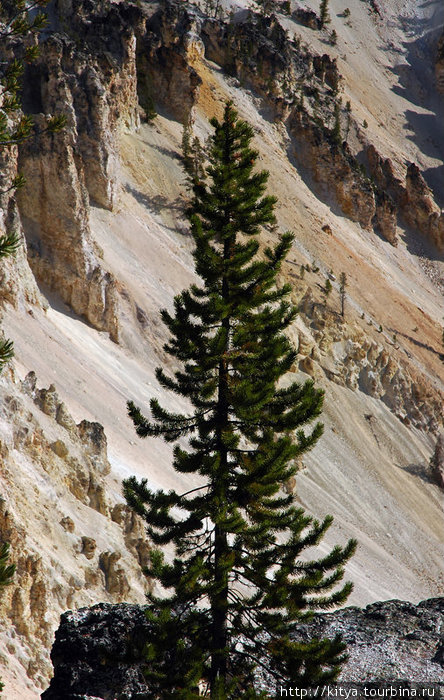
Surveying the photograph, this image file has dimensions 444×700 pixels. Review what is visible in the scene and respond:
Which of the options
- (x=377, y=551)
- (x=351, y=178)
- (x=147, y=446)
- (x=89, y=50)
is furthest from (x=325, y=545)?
(x=351, y=178)

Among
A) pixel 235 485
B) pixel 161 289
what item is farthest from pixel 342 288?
pixel 235 485

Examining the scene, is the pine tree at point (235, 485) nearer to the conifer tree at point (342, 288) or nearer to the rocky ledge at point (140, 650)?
the rocky ledge at point (140, 650)

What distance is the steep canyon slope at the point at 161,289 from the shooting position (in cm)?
2375

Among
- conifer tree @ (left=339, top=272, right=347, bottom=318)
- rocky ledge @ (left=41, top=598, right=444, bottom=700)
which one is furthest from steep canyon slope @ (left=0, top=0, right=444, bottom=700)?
rocky ledge @ (left=41, top=598, right=444, bottom=700)

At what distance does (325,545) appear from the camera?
4238 cm

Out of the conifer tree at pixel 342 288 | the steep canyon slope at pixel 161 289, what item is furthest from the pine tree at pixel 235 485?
the conifer tree at pixel 342 288

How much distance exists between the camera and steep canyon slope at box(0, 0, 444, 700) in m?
23.8

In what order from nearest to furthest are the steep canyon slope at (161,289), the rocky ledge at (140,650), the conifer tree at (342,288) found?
1. the rocky ledge at (140,650)
2. the steep canyon slope at (161,289)
3. the conifer tree at (342,288)

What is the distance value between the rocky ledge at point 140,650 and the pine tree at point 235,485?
622 mm

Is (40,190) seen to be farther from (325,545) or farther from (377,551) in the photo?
(377,551)

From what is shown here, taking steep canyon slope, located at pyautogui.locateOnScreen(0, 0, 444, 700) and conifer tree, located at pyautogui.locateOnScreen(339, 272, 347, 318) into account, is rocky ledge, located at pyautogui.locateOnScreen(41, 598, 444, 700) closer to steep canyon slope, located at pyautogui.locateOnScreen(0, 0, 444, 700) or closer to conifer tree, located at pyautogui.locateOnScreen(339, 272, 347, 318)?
steep canyon slope, located at pyautogui.locateOnScreen(0, 0, 444, 700)

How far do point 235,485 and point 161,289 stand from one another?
127 feet

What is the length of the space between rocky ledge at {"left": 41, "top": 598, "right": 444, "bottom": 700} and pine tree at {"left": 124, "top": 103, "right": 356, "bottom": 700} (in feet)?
2.04

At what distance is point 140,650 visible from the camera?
1222 centimetres
